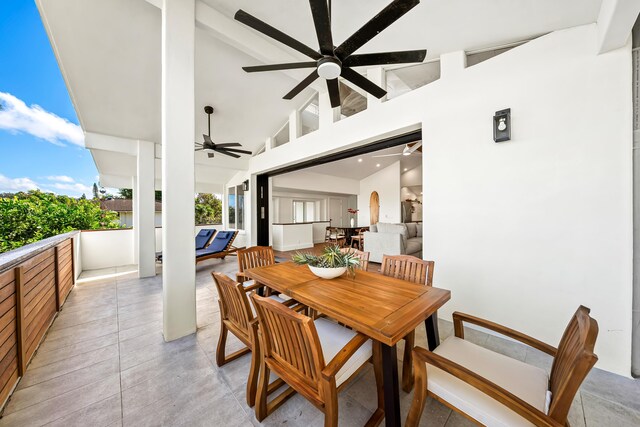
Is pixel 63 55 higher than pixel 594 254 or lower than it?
higher

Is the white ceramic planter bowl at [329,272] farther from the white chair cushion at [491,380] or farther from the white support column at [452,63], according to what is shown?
the white support column at [452,63]

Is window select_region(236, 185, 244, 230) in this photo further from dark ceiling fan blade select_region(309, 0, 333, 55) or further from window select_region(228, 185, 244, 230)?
dark ceiling fan blade select_region(309, 0, 333, 55)

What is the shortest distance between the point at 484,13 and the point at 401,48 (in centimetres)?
79

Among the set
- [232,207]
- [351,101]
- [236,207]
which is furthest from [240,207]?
[351,101]

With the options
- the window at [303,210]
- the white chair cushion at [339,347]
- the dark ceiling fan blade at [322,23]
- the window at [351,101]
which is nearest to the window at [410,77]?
the window at [351,101]

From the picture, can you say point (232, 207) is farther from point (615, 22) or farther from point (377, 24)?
point (615, 22)

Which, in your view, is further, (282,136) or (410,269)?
(282,136)

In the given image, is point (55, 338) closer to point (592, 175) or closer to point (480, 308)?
point (480, 308)

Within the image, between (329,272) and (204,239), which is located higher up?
(329,272)

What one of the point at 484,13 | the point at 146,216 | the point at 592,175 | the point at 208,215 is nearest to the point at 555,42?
the point at 484,13

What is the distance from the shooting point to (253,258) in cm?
269

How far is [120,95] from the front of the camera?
3.48m

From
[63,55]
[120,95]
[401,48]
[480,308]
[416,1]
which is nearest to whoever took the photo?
[416,1]

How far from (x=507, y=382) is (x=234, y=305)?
1.60 m
